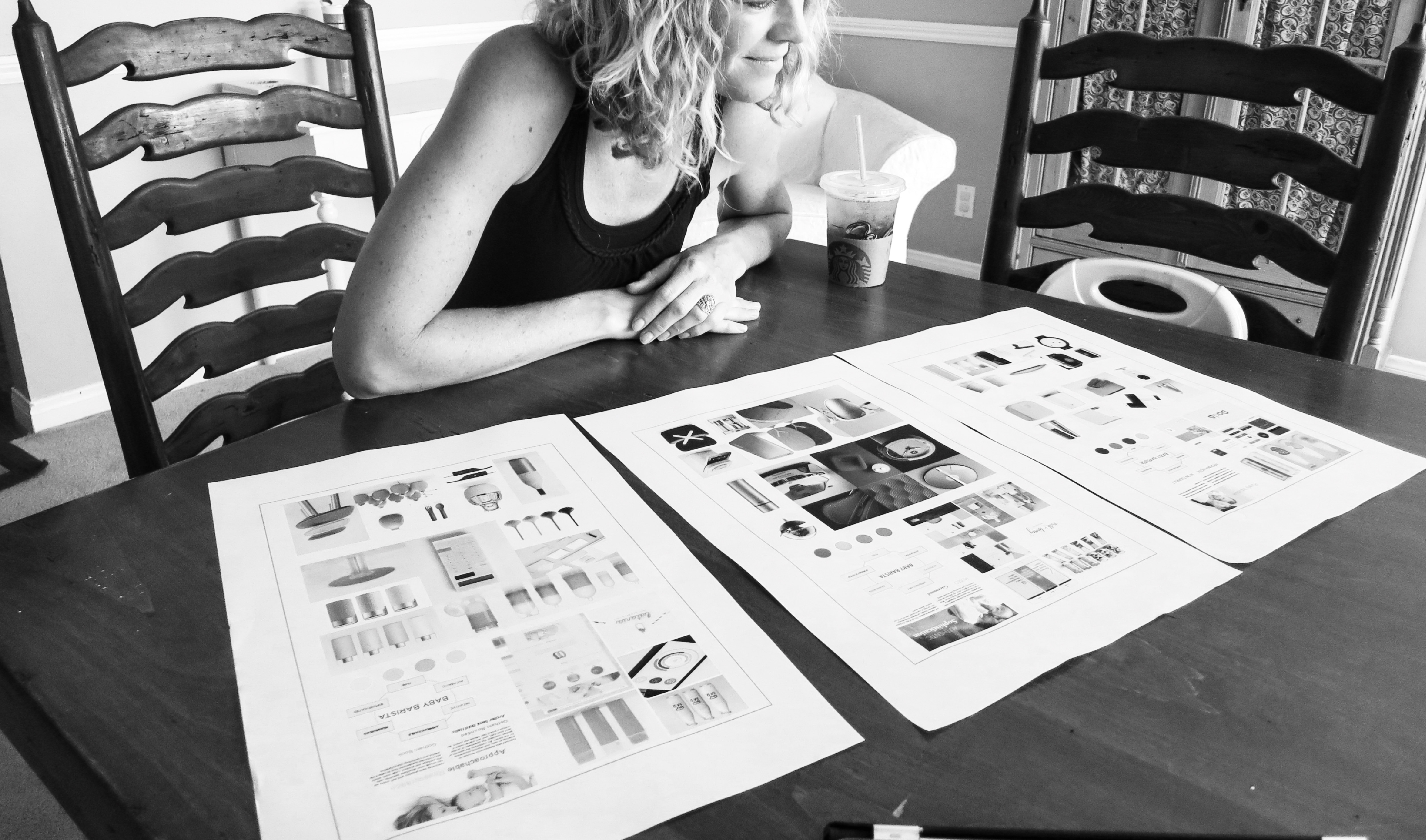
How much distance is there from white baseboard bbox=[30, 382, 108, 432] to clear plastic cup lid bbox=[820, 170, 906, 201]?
2.29 meters

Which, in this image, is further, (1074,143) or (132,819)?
(1074,143)

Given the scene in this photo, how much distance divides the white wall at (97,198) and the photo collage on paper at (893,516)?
A: 6.54 ft

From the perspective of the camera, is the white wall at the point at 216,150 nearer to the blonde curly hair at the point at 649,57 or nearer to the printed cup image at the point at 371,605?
the blonde curly hair at the point at 649,57

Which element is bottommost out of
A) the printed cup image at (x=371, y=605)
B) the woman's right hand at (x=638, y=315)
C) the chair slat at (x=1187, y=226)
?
the printed cup image at (x=371, y=605)

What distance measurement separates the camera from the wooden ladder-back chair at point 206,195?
1.11 meters

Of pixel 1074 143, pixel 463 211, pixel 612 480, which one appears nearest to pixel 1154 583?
pixel 612 480

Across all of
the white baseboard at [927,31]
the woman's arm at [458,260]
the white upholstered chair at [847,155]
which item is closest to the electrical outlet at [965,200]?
the white upholstered chair at [847,155]

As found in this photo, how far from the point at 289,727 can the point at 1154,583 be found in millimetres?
579

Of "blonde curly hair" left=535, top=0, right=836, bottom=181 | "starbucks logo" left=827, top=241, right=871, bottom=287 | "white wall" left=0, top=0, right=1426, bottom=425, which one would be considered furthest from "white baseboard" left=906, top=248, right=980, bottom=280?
"blonde curly hair" left=535, top=0, right=836, bottom=181

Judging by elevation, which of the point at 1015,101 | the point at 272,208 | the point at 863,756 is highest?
the point at 1015,101

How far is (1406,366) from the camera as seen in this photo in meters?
2.88

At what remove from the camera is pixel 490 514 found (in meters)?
0.75

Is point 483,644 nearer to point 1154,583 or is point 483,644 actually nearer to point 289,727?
point 289,727

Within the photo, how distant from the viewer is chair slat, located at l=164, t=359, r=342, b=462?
118 centimetres
